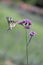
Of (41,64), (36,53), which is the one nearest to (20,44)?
(36,53)

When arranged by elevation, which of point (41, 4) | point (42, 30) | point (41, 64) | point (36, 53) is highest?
point (41, 64)

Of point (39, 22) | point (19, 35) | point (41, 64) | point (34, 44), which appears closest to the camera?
point (41, 64)

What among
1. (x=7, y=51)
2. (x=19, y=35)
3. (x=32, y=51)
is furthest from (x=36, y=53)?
(x=19, y=35)

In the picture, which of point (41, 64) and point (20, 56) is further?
point (20, 56)

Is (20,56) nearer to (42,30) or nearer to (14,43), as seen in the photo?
(14,43)

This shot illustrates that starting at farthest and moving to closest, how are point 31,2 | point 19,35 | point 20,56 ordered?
point 31,2, point 19,35, point 20,56

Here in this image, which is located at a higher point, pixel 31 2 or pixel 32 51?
pixel 32 51

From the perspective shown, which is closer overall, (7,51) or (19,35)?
(7,51)

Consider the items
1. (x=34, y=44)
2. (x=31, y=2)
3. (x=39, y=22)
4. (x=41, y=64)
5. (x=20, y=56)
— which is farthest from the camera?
(x=31, y=2)

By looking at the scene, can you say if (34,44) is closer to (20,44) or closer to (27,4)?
(20,44)
